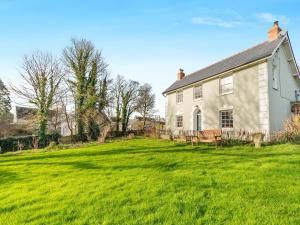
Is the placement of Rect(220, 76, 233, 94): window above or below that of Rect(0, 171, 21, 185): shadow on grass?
above

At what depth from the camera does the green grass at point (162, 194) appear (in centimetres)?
456

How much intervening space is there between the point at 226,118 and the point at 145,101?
24.7 m

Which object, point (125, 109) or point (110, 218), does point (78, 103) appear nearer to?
point (125, 109)

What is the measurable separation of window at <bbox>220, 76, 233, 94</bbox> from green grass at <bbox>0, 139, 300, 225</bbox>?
1009cm

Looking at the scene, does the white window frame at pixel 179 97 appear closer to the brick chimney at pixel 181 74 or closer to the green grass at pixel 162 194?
the brick chimney at pixel 181 74

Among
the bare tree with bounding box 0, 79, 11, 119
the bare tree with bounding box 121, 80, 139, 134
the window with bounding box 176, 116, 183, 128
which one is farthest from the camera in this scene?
the bare tree with bounding box 121, 80, 139, 134

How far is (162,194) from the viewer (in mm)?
5723

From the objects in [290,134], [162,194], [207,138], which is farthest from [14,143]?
[290,134]

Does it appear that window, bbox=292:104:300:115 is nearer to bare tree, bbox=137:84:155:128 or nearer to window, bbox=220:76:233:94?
window, bbox=220:76:233:94

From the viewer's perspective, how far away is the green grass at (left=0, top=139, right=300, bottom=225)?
15.0ft

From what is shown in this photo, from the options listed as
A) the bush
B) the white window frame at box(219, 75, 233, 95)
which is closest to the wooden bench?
the bush

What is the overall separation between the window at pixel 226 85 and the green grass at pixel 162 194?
10.1 meters

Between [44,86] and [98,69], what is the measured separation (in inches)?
293

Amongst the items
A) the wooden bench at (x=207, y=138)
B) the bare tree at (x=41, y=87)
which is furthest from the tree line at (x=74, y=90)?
the wooden bench at (x=207, y=138)
